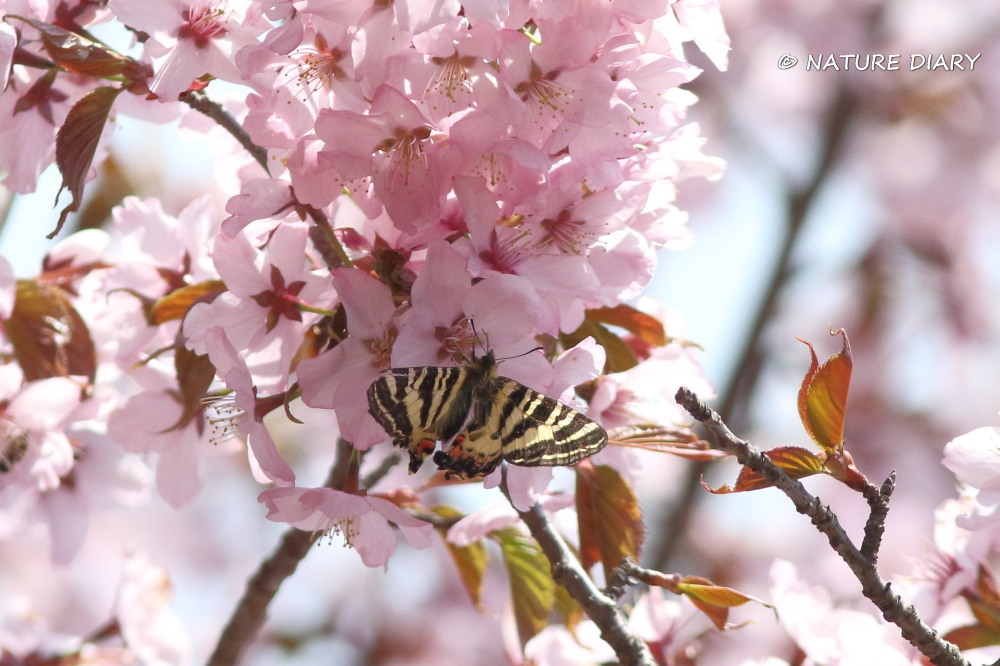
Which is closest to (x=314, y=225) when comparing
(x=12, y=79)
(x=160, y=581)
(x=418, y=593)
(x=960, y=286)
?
(x=12, y=79)

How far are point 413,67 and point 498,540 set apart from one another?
0.76 meters

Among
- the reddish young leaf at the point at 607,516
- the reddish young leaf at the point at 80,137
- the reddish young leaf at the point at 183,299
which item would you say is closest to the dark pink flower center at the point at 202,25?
the reddish young leaf at the point at 80,137

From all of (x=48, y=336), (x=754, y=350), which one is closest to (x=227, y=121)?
(x=48, y=336)

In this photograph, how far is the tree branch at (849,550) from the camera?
945mm

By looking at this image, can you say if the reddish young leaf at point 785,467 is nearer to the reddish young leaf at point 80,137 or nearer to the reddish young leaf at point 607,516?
the reddish young leaf at point 607,516

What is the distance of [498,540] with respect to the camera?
1.48m

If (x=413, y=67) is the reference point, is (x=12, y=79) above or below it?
below

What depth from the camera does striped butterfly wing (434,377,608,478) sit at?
0.99 meters

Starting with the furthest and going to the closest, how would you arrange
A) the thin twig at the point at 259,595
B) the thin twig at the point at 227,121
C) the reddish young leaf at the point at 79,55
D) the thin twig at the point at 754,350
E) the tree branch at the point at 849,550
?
the thin twig at the point at 754,350
the thin twig at the point at 259,595
the thin twig at the point at 227,121
the reddish young leaf at the point at 79,55
the tree branch at the point at 849,550

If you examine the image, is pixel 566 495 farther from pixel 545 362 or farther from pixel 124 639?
pixel 124 639

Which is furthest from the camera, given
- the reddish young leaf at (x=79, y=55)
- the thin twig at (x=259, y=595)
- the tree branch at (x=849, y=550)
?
the thin twig at (x=259, y=595)

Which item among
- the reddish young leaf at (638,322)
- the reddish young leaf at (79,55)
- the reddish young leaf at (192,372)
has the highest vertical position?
the reddish young leaf at (79,55)

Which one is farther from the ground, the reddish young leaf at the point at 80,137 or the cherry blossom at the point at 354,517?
the reddish young leaf at the point at 80,137

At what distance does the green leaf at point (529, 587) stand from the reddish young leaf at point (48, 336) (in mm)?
678
